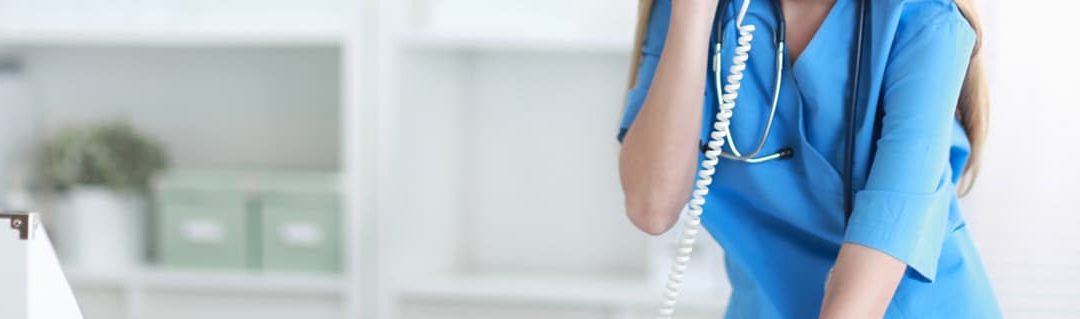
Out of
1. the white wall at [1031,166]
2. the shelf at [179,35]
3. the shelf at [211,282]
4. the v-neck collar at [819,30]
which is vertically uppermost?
the v-neck collar at [819,30]

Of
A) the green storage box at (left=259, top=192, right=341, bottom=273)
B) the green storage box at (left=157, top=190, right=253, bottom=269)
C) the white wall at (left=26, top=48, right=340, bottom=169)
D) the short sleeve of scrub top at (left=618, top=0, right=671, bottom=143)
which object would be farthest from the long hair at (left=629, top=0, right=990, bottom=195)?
the white wall at (left=26, top=48, right=340, bottom=169)

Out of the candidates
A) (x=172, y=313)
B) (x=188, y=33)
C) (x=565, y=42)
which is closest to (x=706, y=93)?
(x=565, y=42)

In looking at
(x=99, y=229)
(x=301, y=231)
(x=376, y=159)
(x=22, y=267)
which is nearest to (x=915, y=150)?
(x=22, y=267)

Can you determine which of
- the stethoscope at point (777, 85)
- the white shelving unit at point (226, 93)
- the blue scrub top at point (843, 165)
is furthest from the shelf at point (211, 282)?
the stethoscope at point (777, 85)

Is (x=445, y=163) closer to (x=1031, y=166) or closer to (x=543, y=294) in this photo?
(x=543, y=294)

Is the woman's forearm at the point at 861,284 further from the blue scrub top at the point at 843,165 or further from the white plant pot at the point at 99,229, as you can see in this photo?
A: the white plant pot at the point at 99,229

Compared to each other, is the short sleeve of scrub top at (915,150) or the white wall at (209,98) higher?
the short sleeve of scrub top at (915,150)

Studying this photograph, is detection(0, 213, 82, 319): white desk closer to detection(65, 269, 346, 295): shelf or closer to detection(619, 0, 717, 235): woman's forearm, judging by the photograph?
detection(619, 0, 717, 235): woman's forearm

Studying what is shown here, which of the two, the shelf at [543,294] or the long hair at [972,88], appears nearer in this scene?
the long hair at [972,88]

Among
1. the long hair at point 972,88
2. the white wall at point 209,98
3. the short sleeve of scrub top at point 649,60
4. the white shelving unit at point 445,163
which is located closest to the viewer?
the long hair at point 972,88

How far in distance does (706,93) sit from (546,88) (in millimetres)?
1341

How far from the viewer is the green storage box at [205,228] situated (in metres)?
2.42

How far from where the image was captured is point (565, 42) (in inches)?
87.9

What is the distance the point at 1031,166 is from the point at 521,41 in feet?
2.85
